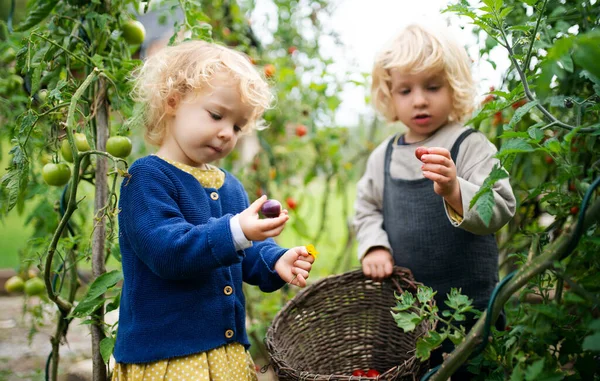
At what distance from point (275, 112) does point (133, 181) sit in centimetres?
171

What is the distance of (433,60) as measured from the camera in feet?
5.51

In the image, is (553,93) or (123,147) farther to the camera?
(553,93)

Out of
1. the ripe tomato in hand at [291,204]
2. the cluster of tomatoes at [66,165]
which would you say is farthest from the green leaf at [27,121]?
the ripe tomato in hand at [291,204]

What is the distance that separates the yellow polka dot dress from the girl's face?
0.06m

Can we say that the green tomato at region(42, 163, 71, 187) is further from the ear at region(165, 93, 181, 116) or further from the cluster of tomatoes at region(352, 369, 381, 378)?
the cluster of tomatoes at region(352, 369, 381, 378)

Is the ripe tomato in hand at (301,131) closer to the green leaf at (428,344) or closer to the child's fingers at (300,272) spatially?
Result: the child's fingers at (300,272)

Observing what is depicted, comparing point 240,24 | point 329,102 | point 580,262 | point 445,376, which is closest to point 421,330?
point 445,376

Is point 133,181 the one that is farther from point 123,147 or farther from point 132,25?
point 132,25

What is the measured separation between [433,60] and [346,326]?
930 mm

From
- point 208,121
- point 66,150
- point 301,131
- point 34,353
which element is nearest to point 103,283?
point 66,150

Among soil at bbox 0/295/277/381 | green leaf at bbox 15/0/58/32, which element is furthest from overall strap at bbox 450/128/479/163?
soil at bbox 0/295/277/381

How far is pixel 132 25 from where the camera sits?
1634 millimetres

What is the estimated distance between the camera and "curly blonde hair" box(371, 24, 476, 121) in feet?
5.58

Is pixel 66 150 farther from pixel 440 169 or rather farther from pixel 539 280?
pixel 539 280
